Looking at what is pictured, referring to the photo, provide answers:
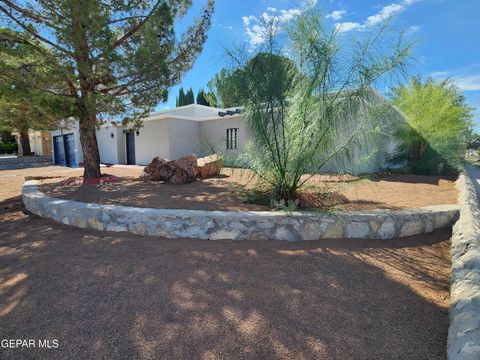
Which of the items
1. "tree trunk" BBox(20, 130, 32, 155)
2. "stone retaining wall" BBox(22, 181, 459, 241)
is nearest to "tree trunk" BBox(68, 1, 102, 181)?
"stone retaining wall" BBox(22, 181, 459, 241)

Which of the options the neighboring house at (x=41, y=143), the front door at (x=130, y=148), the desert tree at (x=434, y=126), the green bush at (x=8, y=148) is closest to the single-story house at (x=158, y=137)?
the front door at (x=130, y=148)

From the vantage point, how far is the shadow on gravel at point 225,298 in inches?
81.0

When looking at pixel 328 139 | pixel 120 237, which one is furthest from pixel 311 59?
pixel 120 237

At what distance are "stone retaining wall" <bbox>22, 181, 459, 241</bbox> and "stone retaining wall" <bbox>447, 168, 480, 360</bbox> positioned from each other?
2.37 feet

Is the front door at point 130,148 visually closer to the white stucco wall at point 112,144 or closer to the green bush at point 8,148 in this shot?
the white stucco wall at point 112,144

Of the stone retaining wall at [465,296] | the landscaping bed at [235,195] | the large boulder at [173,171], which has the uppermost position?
the large boulder at [173,171]

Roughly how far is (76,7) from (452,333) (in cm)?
768

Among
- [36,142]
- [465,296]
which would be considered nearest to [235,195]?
[465,296]

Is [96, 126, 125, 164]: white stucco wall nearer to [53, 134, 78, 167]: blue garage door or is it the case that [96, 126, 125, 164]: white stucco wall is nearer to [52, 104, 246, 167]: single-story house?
[52, 104, 246, 167]: single-story house

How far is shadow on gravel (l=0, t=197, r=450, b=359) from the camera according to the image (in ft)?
6.75

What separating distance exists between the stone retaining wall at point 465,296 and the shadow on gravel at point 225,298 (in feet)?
0.57

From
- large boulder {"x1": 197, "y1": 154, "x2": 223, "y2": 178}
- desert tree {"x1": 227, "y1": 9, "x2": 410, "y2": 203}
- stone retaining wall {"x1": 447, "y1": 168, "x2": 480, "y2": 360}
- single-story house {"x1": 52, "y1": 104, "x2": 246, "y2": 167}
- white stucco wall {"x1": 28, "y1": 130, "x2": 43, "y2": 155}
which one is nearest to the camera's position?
stone retaining wall {"x1": 447, "y1": 168, "x2": 480, "y2": 360}

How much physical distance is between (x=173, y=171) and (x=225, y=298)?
5.97 m

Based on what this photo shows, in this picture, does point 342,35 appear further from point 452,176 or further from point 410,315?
point 452,176
